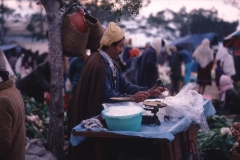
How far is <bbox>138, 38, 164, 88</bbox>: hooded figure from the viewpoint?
323 inches

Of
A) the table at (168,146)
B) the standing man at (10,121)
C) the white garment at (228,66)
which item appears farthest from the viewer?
the white garment at (228,66)

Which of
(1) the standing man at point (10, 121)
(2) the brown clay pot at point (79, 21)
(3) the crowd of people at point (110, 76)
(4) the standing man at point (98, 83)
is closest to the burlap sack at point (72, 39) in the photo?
(2) the brown clay pot at point (79, 21)

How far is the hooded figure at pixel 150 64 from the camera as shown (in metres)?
8.21

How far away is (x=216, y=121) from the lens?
21.4ft

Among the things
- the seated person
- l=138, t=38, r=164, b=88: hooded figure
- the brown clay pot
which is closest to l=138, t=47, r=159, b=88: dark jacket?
l=138, t=38, r=164, b=88: hooded figure

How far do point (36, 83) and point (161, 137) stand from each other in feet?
14.6

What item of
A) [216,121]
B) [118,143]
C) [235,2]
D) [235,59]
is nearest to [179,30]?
[235,59]

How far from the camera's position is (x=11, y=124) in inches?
96.9

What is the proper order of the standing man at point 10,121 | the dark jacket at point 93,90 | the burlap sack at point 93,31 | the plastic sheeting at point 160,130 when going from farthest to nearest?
1. the burlap sack at point 93,31
2. the dark jacket at point 93,90
3. the plastic sheeting at point 160,130
4. the standing man at point 10,121

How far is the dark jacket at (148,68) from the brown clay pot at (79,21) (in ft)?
13.4

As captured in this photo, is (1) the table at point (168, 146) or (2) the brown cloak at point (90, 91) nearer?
(1) the table at point (168, 146)

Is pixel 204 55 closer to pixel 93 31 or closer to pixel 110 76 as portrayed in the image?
pixel 93 31

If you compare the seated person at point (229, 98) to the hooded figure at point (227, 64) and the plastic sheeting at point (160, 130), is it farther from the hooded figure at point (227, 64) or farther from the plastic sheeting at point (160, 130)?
the plastic sheeting at point (160, 130)

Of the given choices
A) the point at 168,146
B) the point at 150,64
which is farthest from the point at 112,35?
the point at 150,64
